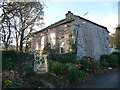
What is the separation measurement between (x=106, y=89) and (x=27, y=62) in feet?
18.8

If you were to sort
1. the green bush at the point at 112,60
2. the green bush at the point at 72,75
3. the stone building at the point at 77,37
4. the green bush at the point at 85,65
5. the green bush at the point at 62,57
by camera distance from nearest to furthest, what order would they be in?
the green bush at the point at 72,75
the green bush at the point at 62,57
the green bush at the point at 85,65
the stone building at the point at 77,37
the green bush at the point at 112,60

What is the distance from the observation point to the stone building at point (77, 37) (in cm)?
1567

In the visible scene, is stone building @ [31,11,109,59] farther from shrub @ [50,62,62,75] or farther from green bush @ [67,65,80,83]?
green bush @ [67,65,80,83]

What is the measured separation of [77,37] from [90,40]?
9.82 ft

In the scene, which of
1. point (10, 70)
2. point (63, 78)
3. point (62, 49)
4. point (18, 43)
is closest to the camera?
point (10, 70)

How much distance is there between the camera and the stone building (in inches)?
617

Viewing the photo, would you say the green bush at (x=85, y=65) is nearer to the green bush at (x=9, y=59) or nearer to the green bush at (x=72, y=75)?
the green bush at (x=72, y=75)

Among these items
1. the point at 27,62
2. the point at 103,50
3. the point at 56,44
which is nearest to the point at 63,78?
the point at 27,62

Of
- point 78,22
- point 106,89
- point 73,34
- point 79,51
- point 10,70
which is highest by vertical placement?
point 78,22

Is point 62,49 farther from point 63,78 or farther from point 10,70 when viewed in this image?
point 10,70

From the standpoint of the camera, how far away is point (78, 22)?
633 inches

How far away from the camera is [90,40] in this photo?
57.8ft

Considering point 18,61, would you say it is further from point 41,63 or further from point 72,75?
point 72,75

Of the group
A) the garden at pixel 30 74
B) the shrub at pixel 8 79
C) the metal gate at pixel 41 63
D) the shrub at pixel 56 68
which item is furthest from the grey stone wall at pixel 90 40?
the shrub at pixel 8 79
